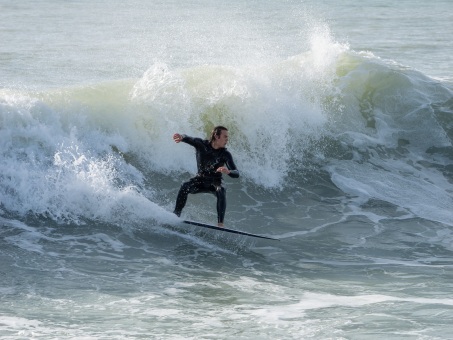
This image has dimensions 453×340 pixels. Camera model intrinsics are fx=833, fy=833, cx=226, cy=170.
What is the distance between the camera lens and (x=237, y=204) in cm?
1331

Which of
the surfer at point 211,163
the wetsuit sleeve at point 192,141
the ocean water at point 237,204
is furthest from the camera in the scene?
the surfer at point 211,163

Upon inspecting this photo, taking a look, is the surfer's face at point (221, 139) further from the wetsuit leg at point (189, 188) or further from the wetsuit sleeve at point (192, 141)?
the wetsuit leg at point (189, 188)

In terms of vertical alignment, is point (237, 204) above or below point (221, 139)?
above

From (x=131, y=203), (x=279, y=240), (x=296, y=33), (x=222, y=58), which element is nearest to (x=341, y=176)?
(x=279, y=240)

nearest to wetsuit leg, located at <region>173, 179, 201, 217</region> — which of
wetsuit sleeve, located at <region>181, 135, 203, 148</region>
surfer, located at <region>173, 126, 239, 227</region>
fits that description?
surfer, located at <region>173, 126, 239, 227</region>

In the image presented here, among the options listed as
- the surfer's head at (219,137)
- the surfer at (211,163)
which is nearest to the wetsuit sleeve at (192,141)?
the surfer at (211,163)

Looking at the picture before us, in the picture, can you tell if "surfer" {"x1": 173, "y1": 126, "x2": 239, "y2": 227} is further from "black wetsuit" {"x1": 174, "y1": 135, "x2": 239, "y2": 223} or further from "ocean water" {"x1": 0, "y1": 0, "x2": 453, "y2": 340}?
"ocean water" {"x1": 0, "y1": 0, "x2": 453, "y2": 340}

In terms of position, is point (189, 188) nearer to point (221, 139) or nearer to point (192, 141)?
point (192, 141)

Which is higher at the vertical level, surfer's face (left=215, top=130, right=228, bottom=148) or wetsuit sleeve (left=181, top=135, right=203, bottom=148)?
surfer's face (left=215, top=130, right=228, bottom=148)

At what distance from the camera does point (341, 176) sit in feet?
49.1

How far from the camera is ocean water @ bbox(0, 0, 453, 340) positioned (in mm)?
8234

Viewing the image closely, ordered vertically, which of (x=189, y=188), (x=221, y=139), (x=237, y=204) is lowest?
(x=189, y=188)

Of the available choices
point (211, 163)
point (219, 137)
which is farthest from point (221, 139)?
point (211, 163)

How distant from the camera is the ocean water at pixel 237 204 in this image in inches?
324
